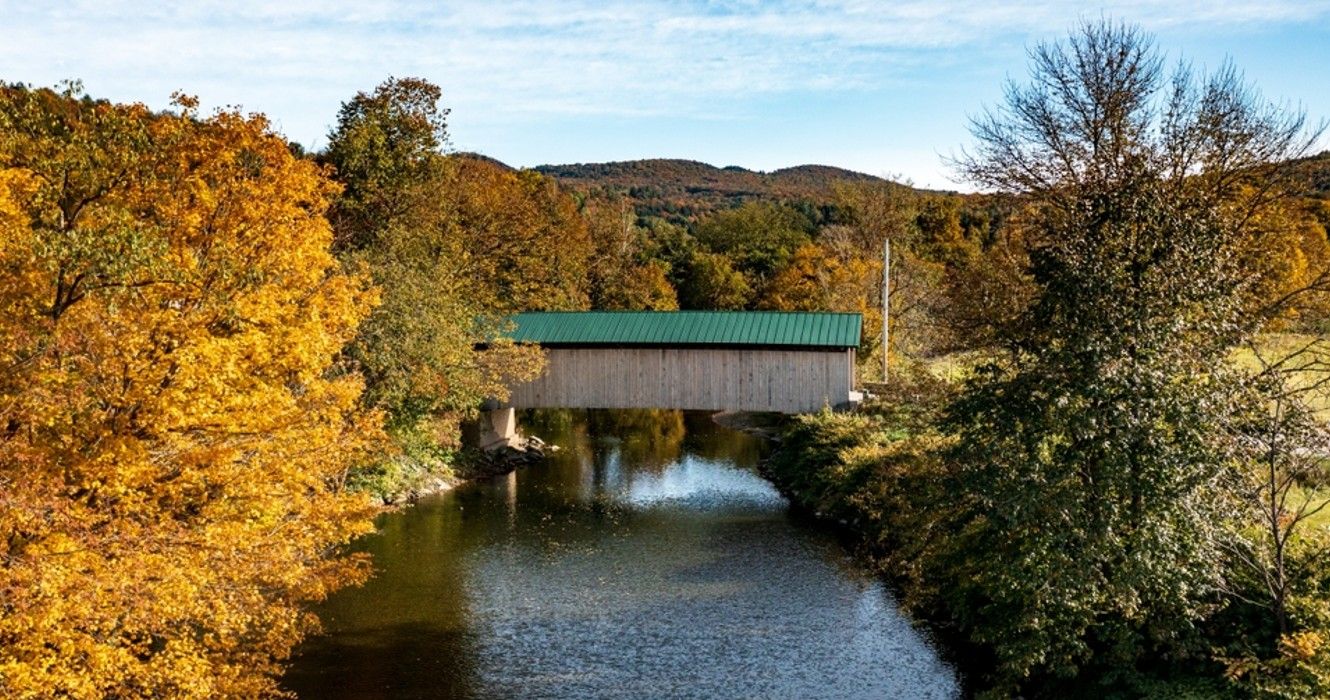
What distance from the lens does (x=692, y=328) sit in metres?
29.7

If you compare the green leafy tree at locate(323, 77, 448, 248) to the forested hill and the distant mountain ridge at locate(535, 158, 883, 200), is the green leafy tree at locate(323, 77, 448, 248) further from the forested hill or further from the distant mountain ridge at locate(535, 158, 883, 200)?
the distant mountain ridge at locate(535, 158, 883, 200)

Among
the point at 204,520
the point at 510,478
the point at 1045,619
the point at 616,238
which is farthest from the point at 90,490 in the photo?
the point at 616,238

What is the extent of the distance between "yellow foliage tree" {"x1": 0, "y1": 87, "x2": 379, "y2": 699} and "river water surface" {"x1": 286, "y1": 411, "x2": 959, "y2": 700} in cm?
319

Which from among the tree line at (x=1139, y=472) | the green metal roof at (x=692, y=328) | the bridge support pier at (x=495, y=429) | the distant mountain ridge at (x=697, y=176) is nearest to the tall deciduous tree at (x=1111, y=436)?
the tree line at (x=1139, y=472)

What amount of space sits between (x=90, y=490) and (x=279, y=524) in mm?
3537

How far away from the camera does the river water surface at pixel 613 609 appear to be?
1499 centimetres

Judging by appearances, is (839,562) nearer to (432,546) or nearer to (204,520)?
(432,546)

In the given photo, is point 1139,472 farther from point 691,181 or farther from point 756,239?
point 691,181

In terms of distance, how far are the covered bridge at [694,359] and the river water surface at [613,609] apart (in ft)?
9.72

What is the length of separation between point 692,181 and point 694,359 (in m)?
113

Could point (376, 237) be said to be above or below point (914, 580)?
above

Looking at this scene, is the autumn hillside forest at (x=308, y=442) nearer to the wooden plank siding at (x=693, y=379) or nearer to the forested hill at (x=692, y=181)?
the wooden plank siding at (x=693, y=379)

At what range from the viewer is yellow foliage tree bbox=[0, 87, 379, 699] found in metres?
9.86

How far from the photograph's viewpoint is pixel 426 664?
51.3 ft
